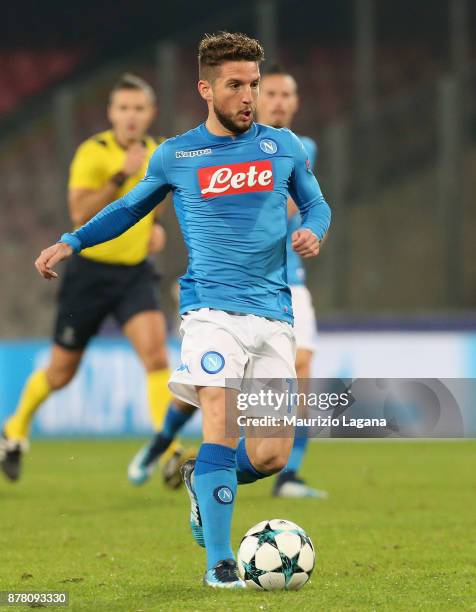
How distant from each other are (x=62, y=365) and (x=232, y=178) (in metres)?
3.78

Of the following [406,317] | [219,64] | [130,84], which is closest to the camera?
[219,64]

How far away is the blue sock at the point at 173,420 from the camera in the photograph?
760 cm

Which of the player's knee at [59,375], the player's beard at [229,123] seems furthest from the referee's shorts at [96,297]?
the player's beard at [229,123]

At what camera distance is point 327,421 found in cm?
489

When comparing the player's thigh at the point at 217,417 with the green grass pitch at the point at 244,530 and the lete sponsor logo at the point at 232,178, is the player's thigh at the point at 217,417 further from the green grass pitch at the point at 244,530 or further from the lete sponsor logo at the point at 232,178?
the lete sponsor logo at the point at 232,178

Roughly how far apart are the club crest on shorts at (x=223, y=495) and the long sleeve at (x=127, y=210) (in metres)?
1.02

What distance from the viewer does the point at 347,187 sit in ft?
42.4

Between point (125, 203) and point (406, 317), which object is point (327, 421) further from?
point (406, 317)

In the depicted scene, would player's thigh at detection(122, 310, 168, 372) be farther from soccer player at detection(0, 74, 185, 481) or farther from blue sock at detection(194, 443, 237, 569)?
blue sock at detection(194, 443, 237, 569)

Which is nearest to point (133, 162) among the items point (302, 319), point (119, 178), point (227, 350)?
point (119, 178)

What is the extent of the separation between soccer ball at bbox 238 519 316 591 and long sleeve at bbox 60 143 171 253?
123cm

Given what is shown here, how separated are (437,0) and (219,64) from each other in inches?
413

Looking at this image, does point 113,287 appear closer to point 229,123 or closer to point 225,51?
point 229,123

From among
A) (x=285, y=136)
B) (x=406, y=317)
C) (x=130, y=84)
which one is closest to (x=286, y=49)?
(x=406, y=317)
